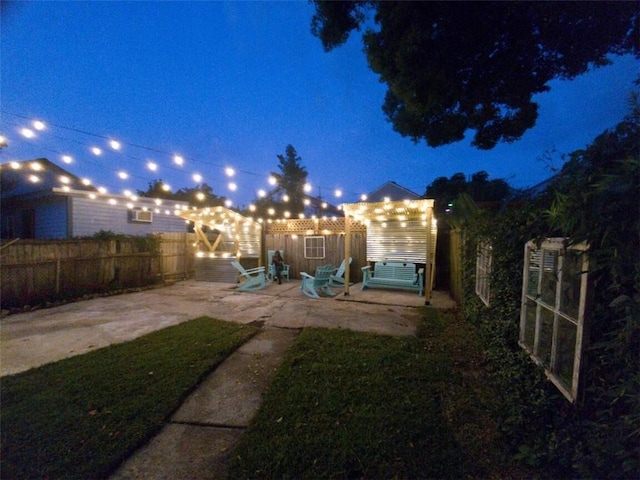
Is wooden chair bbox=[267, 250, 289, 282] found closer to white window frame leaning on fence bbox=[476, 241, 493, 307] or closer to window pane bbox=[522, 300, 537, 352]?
white window frame leaning on fence bbox=[476, 241, 493, 307]

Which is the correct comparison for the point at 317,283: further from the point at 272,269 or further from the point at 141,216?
the point at 141,216

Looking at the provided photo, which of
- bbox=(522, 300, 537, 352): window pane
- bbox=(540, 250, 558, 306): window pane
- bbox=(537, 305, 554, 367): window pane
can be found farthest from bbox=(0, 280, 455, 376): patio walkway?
bbox=(540, 250, 558, 306): window pane

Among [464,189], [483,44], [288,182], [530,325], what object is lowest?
[530,325]

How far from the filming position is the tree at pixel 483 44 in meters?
5.12

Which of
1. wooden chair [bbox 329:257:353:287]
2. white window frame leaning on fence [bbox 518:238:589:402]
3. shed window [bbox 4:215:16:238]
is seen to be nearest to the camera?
white window frame leaning on fence [bbox 518:238:589:402]

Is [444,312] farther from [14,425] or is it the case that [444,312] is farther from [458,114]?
[14,425]

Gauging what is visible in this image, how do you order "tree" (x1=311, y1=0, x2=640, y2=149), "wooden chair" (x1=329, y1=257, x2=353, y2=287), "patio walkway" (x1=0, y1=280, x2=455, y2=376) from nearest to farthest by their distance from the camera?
"patio walkway" (x1=0, y1=280, x2=455, y2=376)
"tree" (x1=311, y1=0, x2=640, y2=149)
"wooden chair" (x1=329, y1=257, x2=353, y2=287)

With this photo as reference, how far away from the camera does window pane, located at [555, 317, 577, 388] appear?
1.52 m

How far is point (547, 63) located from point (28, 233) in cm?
1924

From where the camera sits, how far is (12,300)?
19.4 ft

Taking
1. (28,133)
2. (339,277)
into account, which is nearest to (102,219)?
(28,133)

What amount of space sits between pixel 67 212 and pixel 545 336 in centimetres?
1374

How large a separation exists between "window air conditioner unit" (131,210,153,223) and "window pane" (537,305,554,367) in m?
13.9

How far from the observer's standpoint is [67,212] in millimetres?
9680
